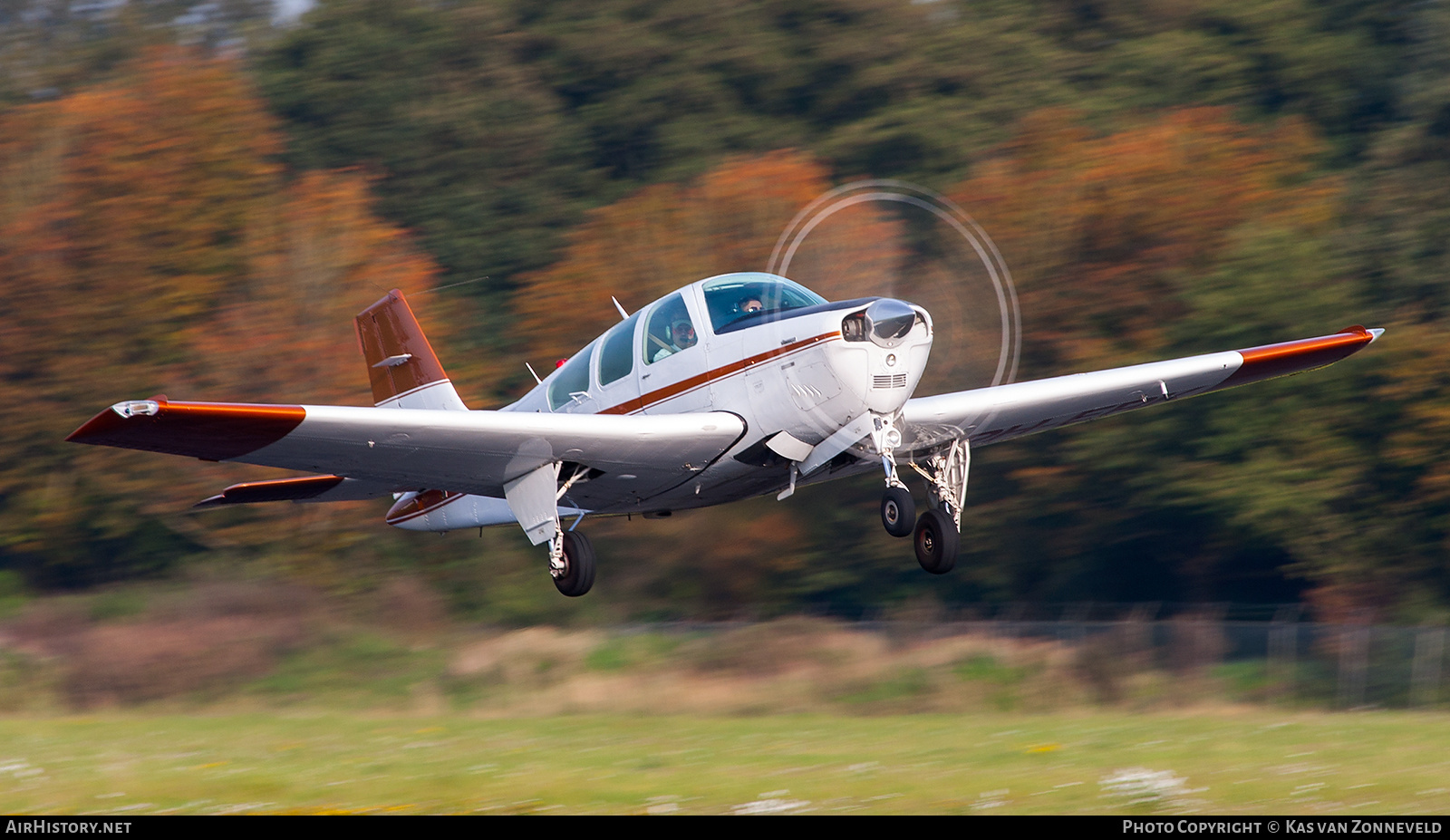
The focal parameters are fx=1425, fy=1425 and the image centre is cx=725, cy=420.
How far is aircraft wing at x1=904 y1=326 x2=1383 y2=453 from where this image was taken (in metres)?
12.6

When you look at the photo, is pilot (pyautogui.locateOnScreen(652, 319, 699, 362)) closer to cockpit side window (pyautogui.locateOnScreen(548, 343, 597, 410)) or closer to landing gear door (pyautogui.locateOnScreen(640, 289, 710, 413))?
landing gear door (pyautogui.locateOnScreen(640, 289, 710, 413))

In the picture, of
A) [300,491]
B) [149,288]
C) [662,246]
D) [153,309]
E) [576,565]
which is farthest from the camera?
[149,288]

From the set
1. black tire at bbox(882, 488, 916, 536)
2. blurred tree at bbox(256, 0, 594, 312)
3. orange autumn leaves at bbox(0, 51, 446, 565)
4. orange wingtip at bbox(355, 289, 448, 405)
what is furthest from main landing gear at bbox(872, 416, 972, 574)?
blurred tree at bbox(256, 0, 594, 312)

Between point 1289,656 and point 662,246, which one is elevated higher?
point 662,246

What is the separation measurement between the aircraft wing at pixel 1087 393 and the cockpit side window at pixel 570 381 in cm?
318

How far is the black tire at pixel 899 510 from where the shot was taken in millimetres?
12062

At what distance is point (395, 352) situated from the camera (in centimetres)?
1584

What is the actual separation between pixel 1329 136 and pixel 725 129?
681 inches

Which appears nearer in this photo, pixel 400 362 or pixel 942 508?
pixel 942 508

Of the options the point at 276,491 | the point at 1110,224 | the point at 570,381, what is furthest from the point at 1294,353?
the point at 1110,224

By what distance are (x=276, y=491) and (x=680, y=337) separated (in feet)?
15.1

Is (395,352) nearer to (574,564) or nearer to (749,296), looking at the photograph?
(574,564)

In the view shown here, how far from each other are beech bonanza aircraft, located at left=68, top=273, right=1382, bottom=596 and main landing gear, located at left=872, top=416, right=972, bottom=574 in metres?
0.02

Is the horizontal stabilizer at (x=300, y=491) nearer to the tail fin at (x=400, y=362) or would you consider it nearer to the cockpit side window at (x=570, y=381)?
the tail fin at (x=400, y=362)
